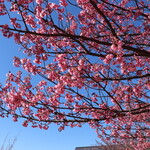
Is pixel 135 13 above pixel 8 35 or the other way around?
above

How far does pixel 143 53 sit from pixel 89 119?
2.25 metres

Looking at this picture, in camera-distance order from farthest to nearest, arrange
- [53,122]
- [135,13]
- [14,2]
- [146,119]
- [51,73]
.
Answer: [146,119], [135,13], [53,122], [51,73], [14,2]

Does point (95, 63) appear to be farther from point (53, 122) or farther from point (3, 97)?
point (3, 97)

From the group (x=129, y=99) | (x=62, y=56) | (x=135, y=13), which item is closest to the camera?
(x=62, y=56)

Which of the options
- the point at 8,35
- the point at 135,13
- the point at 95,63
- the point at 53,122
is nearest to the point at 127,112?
the point at 95,63

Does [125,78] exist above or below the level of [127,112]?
above

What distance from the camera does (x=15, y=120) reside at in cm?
618

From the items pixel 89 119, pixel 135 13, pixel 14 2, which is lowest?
pixel 89 119

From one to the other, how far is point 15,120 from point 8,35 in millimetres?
2837

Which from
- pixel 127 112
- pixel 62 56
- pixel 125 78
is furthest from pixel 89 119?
pixel 62 56

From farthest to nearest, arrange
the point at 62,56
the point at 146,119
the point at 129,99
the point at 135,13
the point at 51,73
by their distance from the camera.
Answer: the point at 146,119, the point at 129,99, the point at 135,13, the point at 51,73, the point at 62,56

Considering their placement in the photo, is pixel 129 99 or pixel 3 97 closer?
pixel 3 97

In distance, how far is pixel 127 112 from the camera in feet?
18.8

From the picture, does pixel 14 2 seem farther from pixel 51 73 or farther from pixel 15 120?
pixel 15 120
